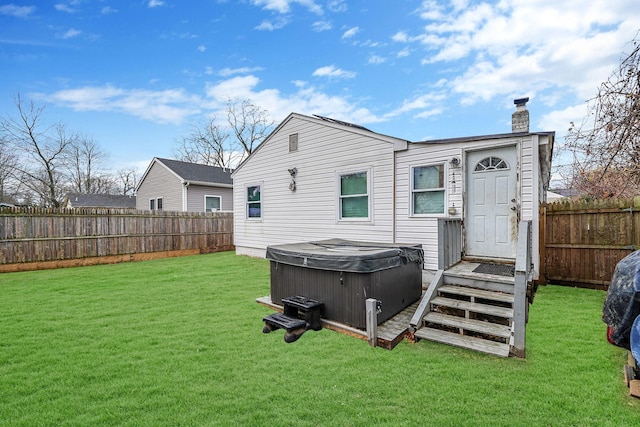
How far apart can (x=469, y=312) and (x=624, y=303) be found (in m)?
1.45

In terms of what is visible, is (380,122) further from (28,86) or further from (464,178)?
(28,86)

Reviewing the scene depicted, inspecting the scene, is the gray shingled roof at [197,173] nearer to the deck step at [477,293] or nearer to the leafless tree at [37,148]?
the leafless tree at [37,148]

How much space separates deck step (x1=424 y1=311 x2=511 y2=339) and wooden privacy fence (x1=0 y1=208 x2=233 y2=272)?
32.4ft

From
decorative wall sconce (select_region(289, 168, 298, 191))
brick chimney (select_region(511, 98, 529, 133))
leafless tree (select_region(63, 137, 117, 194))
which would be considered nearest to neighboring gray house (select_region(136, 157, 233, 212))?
decorative wall sconce (select_region(289, 168, 298, 191))

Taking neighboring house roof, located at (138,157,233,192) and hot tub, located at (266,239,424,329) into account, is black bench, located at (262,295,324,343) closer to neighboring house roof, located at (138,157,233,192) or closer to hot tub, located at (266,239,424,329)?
hot tub, located at (266,239,424,329)

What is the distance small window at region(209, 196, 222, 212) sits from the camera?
52.2ft

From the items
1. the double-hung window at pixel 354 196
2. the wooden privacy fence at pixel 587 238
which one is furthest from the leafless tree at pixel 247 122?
the wooden privacy fence at pixel 587 238

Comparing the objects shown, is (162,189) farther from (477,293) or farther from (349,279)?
(477,293)

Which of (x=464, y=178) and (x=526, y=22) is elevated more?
(x=526, y=22)

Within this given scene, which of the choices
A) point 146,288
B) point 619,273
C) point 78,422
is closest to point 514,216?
point 619,273

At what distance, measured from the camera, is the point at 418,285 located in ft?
16.4

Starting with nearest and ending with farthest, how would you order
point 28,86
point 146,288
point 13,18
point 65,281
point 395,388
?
point 395,388
point 146,288
point 65,281
point 13,18
point 28,86

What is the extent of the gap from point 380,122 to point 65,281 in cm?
1490

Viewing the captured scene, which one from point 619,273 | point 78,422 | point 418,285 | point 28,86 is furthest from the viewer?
point 28,86
